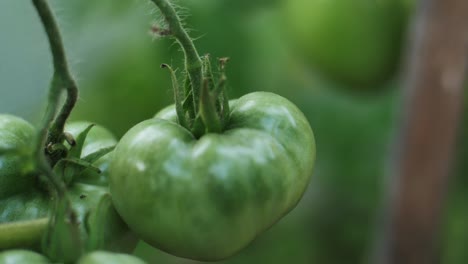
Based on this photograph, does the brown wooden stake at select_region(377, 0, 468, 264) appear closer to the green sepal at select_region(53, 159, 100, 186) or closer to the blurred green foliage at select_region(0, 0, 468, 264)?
the blurred green foliage at select_region(0, 0, 468, 264)

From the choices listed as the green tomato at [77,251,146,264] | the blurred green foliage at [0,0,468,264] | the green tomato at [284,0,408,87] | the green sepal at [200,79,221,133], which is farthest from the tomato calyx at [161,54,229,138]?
the green tomato at [284,0,408,87]

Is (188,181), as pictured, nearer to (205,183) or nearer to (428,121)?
(205,183)

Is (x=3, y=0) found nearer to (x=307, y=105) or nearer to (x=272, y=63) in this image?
(x=272, y=63)

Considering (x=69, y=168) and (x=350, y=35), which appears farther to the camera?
(x=350, y=35)

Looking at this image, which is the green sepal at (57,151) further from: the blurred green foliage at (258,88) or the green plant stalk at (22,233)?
the blurred green foliage at (258,88)

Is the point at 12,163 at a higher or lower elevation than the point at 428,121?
higher

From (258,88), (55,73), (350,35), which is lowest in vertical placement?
(258,88)

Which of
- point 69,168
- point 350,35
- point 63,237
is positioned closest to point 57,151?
point 69,168

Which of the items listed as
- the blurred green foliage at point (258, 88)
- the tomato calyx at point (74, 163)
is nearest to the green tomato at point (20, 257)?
the tomato calyx at point (74, 163)
